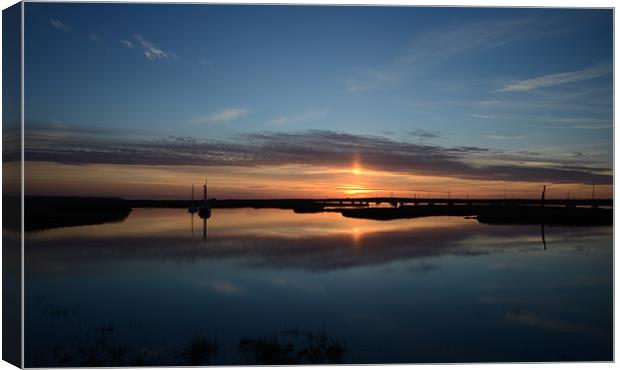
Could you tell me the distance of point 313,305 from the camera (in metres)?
10.4

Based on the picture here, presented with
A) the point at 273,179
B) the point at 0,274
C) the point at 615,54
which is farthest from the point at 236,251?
the point at 615,54

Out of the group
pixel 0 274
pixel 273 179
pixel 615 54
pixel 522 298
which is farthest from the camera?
pixel 273 179

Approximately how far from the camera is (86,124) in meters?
11.3

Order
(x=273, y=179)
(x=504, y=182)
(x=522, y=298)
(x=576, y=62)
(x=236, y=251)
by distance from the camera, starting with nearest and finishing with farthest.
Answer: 1. (x=576, y=62)
2. (x=522, y=298)
3. (x=504, y=182)
4. (x=273, y=179)
5. (x=236, y=251)

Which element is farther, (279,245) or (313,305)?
(279,245)

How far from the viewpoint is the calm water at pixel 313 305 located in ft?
26.8

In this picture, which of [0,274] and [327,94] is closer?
[0,274]

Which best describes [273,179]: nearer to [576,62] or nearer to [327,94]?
[327,94]

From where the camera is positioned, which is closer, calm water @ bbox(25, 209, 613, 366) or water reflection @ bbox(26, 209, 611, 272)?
calm water @ bbox(25, 209, 613, 366)

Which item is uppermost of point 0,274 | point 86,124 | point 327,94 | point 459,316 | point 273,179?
point 327,94

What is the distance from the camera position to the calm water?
26.8ft

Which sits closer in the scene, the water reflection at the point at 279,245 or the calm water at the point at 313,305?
the calm water at the point at 313,305

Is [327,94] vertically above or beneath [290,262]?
above

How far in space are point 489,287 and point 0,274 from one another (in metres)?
8.93
